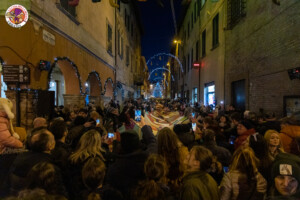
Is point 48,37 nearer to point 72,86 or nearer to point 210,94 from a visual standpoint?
point 72,86

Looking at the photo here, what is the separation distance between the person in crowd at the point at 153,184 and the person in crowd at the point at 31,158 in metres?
1.23

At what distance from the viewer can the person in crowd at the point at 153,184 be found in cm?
204

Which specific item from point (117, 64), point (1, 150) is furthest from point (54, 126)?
point (117, 64)

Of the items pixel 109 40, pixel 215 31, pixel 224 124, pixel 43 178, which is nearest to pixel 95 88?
pixel 109 40

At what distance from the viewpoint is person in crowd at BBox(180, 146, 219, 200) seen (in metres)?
2.02

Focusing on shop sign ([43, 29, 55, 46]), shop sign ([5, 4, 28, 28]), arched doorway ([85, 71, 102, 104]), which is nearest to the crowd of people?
shop sign ([5, 4, 28, 28])

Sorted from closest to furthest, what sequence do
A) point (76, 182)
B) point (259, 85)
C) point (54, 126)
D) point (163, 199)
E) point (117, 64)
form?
point (163, 199)
point (76, 182)
point (54, 126)
point (259, 85)
point (117, 64)

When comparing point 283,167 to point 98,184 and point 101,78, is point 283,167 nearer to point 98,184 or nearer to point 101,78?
point 98,184

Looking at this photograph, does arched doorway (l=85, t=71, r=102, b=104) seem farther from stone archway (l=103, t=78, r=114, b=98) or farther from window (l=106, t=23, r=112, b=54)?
window (l=106, t=23, r=112, b=54)

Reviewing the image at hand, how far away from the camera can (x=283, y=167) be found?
209 cm

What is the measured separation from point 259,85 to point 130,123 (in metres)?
6.52

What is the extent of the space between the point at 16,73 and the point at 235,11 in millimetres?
10813

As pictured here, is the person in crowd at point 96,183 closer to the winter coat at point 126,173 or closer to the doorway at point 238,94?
the winter coat at point 126,173

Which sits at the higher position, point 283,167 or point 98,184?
point 283,167
